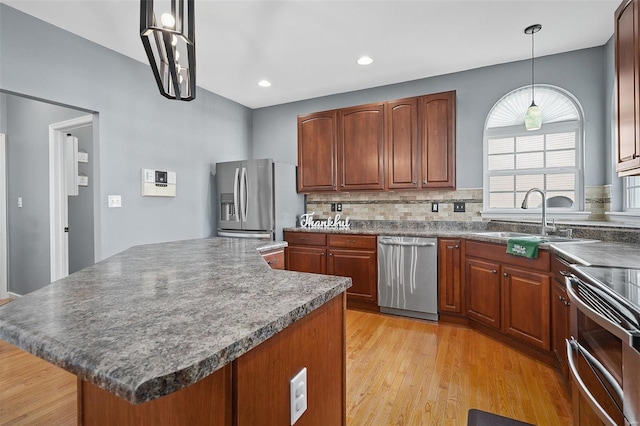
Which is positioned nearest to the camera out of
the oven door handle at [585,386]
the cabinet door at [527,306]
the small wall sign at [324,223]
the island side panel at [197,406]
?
the island side panel at [197,406]

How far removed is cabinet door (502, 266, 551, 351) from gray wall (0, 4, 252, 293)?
3.36m

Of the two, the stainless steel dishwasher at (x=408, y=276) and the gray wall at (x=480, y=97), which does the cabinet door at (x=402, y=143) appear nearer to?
the gray wall at (x=480, y=97)

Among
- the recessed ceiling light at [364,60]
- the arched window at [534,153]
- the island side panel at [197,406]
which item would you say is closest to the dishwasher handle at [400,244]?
the arched window at [534,153]

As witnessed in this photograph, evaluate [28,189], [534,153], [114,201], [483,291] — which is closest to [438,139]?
[534,153]

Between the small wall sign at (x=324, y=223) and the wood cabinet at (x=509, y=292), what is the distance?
1.58m

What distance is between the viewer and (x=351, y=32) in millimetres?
2748

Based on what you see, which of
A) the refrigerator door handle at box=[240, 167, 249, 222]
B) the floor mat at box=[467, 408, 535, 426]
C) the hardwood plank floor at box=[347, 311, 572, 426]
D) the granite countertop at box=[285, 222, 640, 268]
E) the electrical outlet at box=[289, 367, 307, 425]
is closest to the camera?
the electrical outlet at box=[289, 367, 307, 425]

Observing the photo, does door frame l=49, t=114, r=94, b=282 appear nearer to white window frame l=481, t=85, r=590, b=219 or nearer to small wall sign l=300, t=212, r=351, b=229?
small wall sign l=300, t=212, r=351, b=229

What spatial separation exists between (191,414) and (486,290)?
9.05ft

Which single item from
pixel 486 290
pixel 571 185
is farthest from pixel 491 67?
pixel 486 290

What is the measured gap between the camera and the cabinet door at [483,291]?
2.66 meters

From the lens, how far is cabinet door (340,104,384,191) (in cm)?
369

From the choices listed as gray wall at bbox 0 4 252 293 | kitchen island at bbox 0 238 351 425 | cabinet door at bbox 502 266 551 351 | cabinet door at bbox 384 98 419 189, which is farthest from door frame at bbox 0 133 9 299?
cabinet door at bbox 502 266 551 351

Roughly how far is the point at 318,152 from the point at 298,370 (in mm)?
3413
